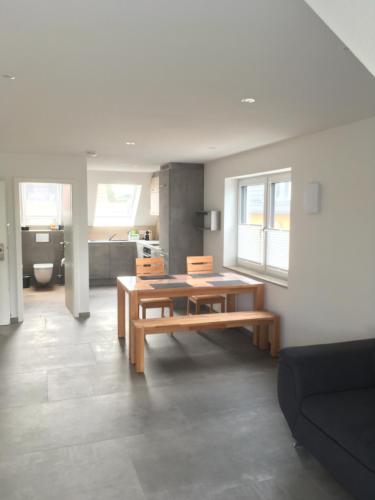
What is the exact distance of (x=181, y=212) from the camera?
Answer: 664 cm

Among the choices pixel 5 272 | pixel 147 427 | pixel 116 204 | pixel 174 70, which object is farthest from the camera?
pixel 116 204

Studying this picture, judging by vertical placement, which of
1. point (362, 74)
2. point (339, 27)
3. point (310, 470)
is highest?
point (362, 74)

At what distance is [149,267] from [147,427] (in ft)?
9.02

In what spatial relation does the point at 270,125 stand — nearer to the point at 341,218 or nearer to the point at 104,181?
the point at 341,218

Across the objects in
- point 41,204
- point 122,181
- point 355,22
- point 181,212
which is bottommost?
point 181,212

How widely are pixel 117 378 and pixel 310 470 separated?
6.44ft

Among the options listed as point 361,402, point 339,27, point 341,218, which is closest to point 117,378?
point 361,402

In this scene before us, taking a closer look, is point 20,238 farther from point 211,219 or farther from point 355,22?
point 355,22

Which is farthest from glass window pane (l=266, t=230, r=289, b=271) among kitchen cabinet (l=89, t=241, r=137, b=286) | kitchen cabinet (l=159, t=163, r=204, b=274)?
kitchen cabinet (l=89, t=241, r=137, b=286)

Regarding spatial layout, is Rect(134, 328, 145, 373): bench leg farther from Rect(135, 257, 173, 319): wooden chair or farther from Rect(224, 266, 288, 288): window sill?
Rect(224, 266, 288, 288): window sill

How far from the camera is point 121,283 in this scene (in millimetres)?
4883

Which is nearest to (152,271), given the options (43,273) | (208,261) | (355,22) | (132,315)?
(208,261)

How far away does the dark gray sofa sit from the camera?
218 cm

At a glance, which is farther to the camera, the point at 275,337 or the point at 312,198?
the point at 275,337
